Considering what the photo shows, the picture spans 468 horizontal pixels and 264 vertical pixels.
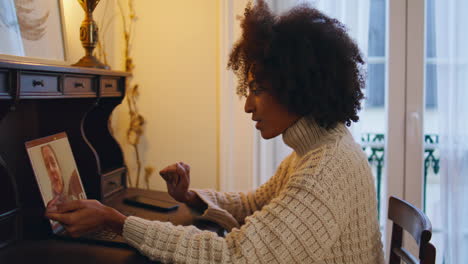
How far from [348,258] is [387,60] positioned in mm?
1301

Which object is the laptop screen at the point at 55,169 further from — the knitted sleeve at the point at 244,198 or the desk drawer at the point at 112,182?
the knitted sleeve at the point at 244,198

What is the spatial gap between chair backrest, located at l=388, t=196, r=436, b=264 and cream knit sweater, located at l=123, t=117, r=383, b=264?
11 centimetres

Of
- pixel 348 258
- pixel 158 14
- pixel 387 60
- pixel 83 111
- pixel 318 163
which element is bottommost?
pixel 348 258

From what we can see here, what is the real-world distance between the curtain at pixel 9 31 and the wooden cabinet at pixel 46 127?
176mm

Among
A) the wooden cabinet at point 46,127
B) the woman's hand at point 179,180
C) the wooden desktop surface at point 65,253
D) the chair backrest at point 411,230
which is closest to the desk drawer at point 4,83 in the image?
the wooden cabinet at point 46,127

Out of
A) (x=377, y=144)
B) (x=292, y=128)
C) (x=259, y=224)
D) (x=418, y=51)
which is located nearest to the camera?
(x=259, y=224)

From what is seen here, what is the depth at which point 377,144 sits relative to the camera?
7.47 feet

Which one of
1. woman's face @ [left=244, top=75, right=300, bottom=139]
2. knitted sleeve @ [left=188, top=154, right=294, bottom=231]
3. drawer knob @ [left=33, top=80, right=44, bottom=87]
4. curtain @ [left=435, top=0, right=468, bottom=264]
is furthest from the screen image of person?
curtain @ [left=435, top=0, right=468, bottom=264]

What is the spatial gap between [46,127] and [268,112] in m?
0.84

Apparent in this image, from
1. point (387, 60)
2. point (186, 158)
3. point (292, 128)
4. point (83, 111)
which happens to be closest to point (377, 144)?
point (387, 60)

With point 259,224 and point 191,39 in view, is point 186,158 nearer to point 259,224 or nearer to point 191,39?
point 191,39

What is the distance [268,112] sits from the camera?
132 centimetres

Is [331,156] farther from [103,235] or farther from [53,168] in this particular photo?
[53,168]

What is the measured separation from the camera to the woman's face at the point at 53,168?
143 centimetres
